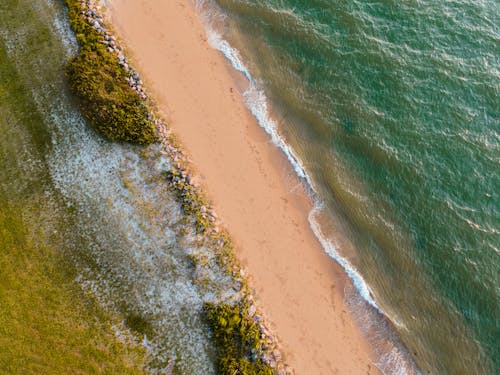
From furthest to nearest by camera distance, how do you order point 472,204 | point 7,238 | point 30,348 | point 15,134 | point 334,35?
point 334,35 → point 472,204 → point 15,134 → point 7,238 → point 30,348

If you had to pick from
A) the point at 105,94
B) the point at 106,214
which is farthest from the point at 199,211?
the point at 105,94

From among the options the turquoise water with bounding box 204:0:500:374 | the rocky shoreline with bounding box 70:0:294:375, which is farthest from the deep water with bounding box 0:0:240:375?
the turquoise water with bounding box 204:0:500:374

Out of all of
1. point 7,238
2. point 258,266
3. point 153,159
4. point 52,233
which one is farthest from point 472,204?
point 7,238

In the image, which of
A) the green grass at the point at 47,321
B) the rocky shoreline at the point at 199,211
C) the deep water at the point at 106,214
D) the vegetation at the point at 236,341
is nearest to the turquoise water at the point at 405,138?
the rocky shoreline at the point at 199,211

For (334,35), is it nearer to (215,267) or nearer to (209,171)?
(209,171)

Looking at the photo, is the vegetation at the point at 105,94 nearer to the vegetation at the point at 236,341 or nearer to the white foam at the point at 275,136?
the white foam at the point at 275,136

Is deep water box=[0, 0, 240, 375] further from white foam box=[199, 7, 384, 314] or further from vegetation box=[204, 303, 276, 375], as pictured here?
white foam box=[199, 7, 384, 314]
